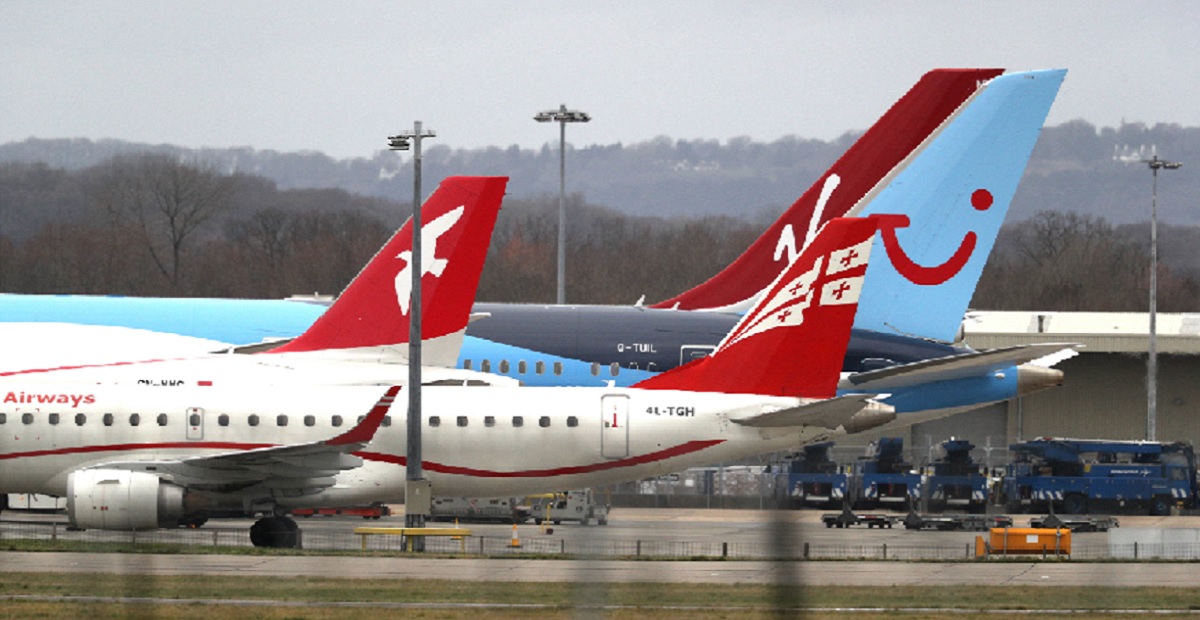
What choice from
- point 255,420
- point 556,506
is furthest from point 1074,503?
point 255,420

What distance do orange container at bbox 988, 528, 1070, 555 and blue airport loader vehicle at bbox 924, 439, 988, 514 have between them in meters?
19.6

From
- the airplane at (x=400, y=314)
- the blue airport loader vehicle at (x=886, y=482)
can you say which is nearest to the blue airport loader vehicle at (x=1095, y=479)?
the blue airport loader vehicle at (x=886, y=482)

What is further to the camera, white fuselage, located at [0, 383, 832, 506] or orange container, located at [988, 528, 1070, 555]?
orange container, located at [988, 528, 1070, 555]

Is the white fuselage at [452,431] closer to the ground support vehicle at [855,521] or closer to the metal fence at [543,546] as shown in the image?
the metal fence at [543,546]

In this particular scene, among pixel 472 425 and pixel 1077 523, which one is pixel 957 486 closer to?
pixel 1077 523

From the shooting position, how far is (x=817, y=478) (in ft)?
200

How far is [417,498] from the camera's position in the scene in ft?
125

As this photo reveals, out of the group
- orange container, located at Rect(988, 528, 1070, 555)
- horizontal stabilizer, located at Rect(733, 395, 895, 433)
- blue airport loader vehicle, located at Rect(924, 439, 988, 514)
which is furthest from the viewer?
blue airport loader vehicle, located at Rect(924, 439, 988, 514)

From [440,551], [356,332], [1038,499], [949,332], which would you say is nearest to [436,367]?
[356,332]

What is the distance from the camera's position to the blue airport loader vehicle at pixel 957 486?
6091cm

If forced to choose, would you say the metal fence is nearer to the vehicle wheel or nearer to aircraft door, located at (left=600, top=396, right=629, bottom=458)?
aircraft door, located at (left=600, top=396, right=629, bottom=458)

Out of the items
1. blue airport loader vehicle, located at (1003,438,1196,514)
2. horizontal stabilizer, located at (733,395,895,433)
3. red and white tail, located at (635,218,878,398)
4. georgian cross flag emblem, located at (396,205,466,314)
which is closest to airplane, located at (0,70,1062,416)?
georgian cross flag emblem, located at (396,205,466,314)

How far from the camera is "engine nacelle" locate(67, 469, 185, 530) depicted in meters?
35.8

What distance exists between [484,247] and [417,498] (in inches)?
374
